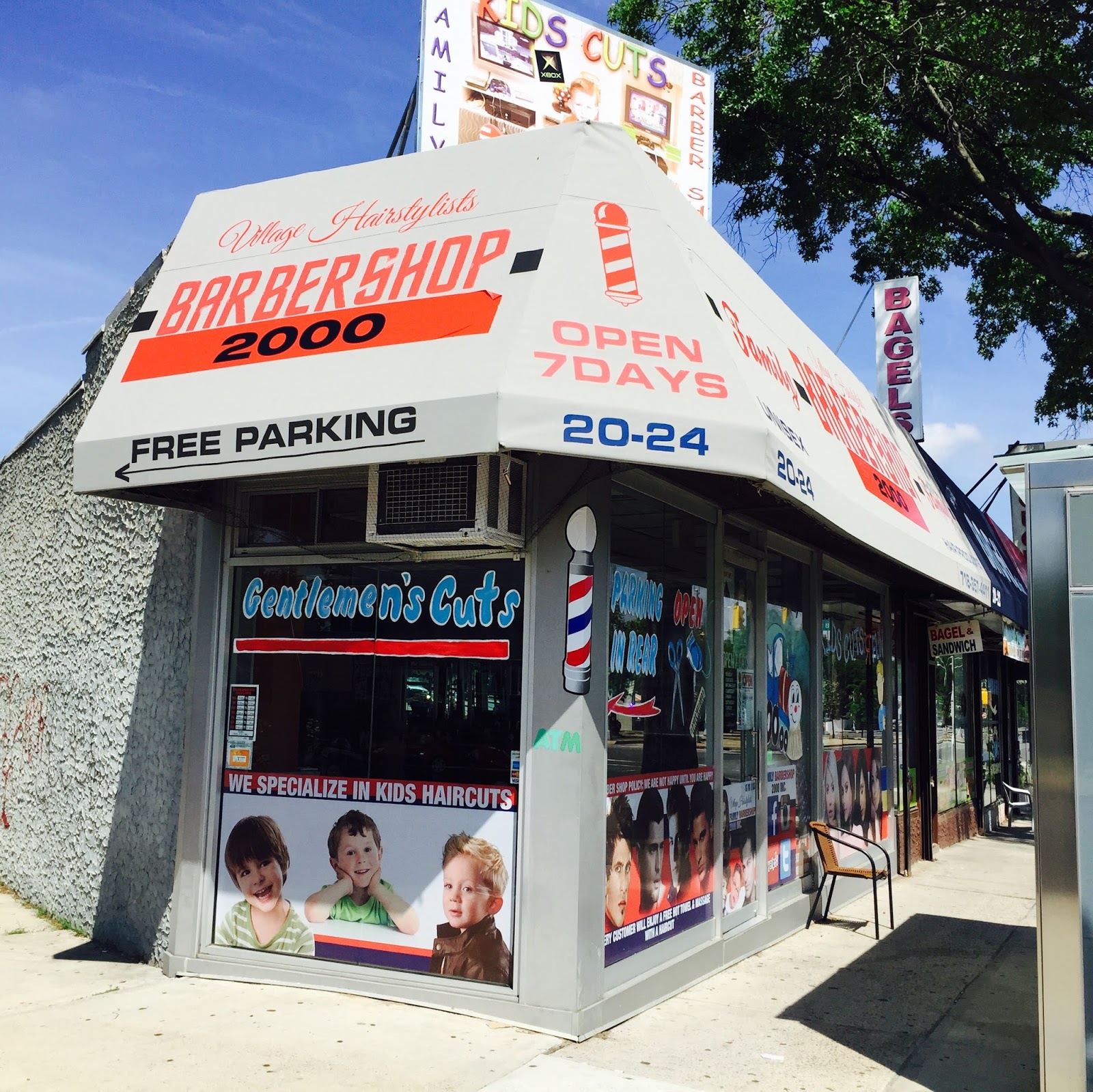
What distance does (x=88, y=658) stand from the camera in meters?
8.54

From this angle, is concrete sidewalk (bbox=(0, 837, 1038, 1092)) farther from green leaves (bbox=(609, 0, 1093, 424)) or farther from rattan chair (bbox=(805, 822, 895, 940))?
green leaves (bbox=(609, 0, 1093, 424))

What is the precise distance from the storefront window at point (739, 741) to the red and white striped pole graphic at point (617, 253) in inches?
119

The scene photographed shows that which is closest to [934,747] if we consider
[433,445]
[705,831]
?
[705,831]

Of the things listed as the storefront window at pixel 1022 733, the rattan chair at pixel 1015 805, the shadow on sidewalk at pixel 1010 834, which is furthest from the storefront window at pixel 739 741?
the storefront window at pixel 1022 733

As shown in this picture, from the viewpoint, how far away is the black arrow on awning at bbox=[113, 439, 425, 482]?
17.9 ft

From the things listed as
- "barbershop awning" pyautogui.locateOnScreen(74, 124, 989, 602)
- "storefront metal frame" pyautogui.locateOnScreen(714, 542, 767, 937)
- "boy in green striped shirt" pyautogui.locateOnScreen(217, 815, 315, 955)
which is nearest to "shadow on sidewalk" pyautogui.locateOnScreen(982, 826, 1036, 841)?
"storefront metal frame" pyautogui.locateOnScreen(714, 542, 767, 937)

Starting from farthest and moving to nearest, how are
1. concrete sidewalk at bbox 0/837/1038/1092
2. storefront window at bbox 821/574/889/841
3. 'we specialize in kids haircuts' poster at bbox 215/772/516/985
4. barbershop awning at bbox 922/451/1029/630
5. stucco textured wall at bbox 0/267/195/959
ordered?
1. barbershop awning at bbox 922/451/1029/630
2. storefront window at bbox 821/574/889/841
3. stucco textured wall at bbox 0/267/195/959
4. 'we specialize in kids haircuts' poster at bbox 215/772/516/985
5. concrete sidewalk at bbox 0/837/1038/1092

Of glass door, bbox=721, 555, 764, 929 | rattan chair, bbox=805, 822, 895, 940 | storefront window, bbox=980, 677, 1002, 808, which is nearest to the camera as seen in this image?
glass door, bbox=721, 555, 764, 929

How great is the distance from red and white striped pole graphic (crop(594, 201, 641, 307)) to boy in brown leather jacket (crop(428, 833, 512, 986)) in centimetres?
315

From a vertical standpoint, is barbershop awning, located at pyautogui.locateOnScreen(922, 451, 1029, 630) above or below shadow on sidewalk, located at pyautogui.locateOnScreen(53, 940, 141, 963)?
above

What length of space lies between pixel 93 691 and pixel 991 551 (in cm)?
1028

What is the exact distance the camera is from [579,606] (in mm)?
6129

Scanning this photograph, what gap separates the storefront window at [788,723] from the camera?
9.10 meters

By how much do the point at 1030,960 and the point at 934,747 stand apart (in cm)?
632
